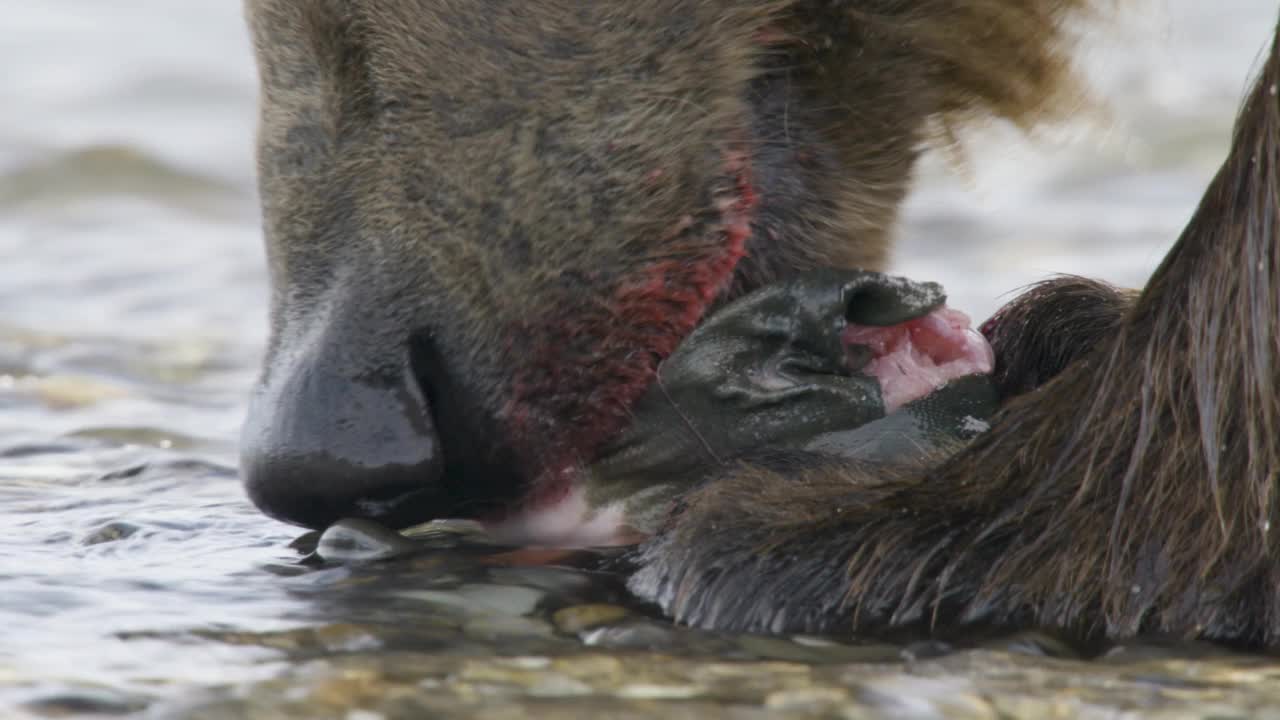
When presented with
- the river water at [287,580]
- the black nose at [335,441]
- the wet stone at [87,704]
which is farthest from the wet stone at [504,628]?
the wet stone at [87,704]

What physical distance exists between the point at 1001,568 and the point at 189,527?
5.48 feet

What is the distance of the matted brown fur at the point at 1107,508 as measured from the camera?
9.77 feet

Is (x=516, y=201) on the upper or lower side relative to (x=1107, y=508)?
upper

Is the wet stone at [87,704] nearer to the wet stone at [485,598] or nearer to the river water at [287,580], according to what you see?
the river water at [287,580]

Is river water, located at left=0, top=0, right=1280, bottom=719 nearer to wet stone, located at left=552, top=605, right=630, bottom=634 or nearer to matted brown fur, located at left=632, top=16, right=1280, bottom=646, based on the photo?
wet stone, located at left=552, top=605, right=630, bottom=634

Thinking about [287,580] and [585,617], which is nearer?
[585,617]

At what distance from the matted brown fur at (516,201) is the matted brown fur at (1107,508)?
471mm

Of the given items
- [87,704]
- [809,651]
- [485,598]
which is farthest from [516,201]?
[87,704]

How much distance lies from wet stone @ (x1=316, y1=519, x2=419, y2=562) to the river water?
13mm

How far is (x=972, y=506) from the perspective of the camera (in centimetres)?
312

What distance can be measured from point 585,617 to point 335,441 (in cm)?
52

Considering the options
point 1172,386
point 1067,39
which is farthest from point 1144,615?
point 1067,39

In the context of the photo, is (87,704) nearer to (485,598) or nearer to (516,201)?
(485,598)

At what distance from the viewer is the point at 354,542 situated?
11.5 ft
